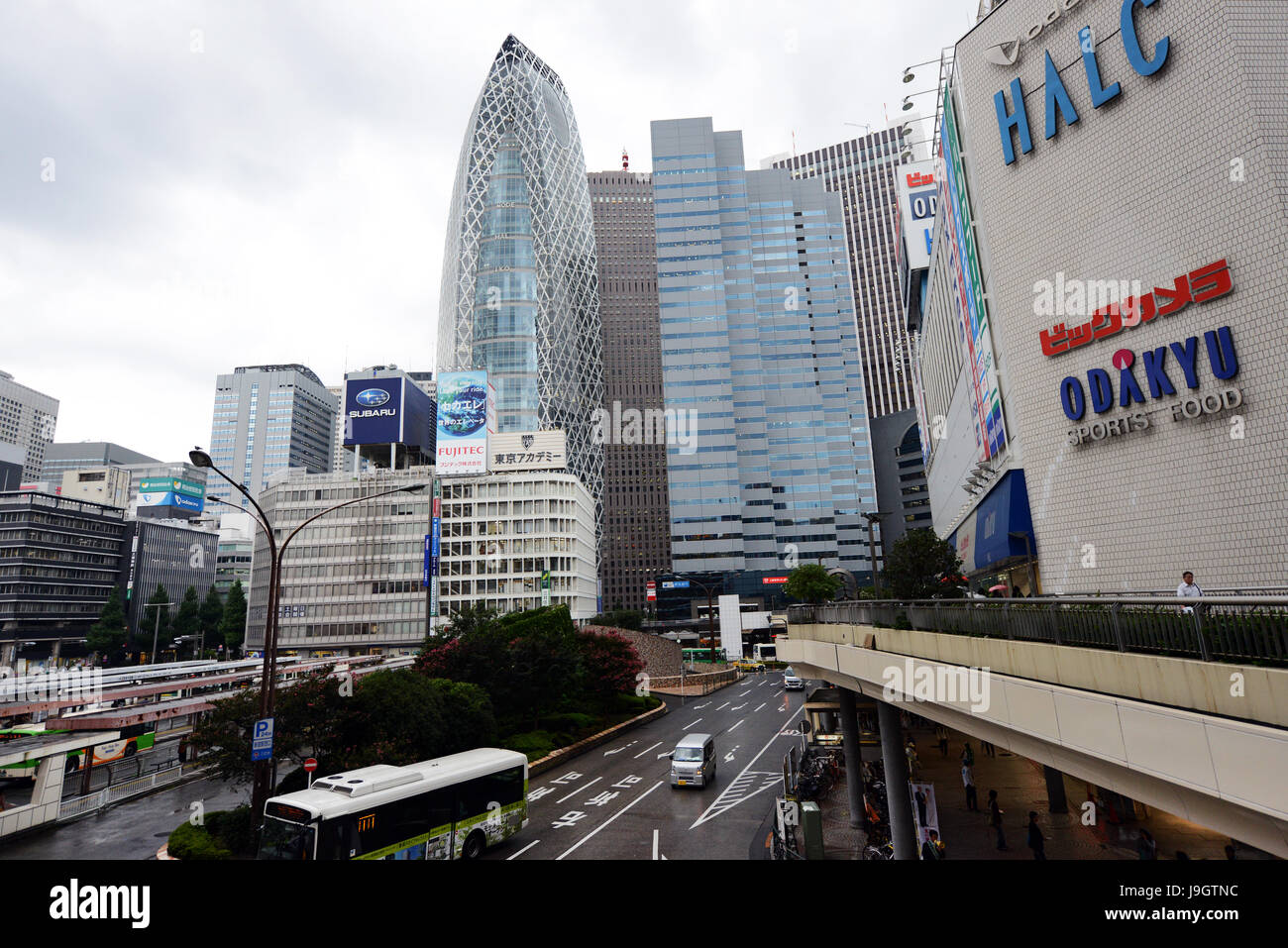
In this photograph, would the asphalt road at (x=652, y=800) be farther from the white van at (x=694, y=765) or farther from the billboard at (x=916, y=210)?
the billboard at (x=916, y=210)

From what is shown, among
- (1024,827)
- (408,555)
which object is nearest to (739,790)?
(1024,827)

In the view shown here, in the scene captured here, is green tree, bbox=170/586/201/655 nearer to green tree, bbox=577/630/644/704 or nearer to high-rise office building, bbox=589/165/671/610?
high-rise office building, bbox=589/165/671/610

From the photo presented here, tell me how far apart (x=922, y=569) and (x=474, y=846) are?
61.7 ft

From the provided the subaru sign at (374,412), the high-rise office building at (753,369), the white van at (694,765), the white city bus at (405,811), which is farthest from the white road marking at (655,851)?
the high-rise office building at (753,369)

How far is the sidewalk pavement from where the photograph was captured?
70.7ft

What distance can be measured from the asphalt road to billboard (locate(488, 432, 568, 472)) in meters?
61.4

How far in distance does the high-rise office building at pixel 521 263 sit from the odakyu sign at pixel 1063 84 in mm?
102928

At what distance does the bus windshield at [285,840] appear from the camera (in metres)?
16.1

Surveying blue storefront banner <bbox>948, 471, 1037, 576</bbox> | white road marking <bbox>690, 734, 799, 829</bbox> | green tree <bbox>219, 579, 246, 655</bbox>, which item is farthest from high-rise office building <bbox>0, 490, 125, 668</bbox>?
blue storefront banner <bbox>948, 471, 1037, 576</bbox>

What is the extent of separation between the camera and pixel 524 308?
12900cm
